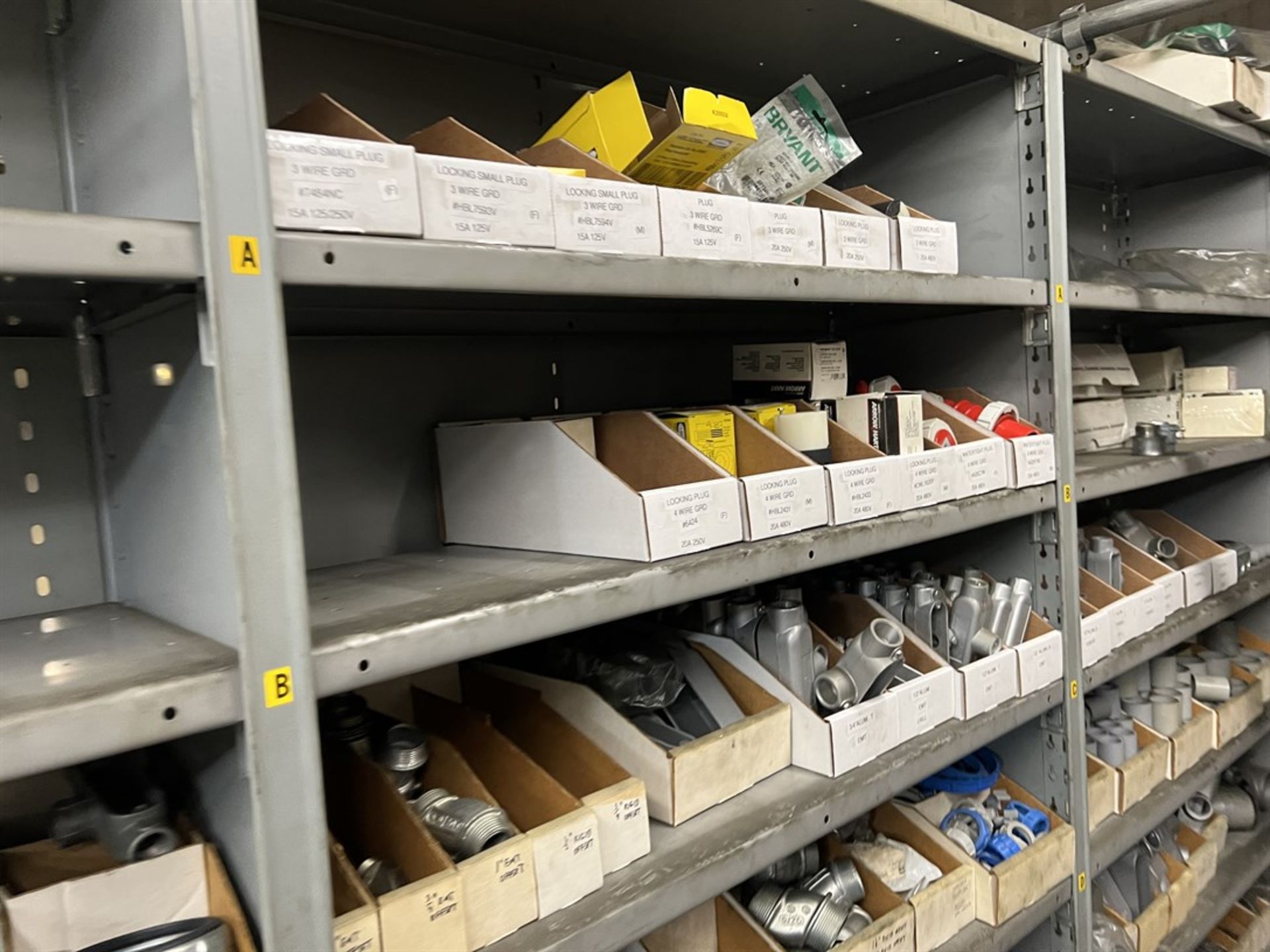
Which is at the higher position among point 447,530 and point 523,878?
point 447,530

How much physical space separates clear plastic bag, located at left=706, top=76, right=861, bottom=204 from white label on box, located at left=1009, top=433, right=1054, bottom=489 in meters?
0.55

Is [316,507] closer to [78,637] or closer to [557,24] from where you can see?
[78,637]

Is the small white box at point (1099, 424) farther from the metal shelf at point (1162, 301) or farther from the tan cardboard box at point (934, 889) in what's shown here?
the tan cardboard box at point (934, 889)

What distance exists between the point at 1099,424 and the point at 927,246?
3.87ft

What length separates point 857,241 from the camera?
1.21 metres

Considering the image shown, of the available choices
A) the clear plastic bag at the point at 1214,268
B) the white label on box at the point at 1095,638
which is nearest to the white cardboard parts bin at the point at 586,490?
the white label on box at the point at 1095,638

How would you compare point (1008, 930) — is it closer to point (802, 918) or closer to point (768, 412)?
point (802, 918)

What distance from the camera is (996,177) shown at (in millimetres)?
1559

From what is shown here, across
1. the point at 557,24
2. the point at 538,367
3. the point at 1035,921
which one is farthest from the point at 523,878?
the point at 557,24

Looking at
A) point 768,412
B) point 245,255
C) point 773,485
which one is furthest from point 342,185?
point 768,412

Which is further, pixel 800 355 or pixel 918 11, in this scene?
pixel 800 355

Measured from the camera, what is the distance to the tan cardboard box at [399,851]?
0.79m

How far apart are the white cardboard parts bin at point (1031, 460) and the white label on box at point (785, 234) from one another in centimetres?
52

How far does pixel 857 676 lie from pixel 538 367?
67cm
